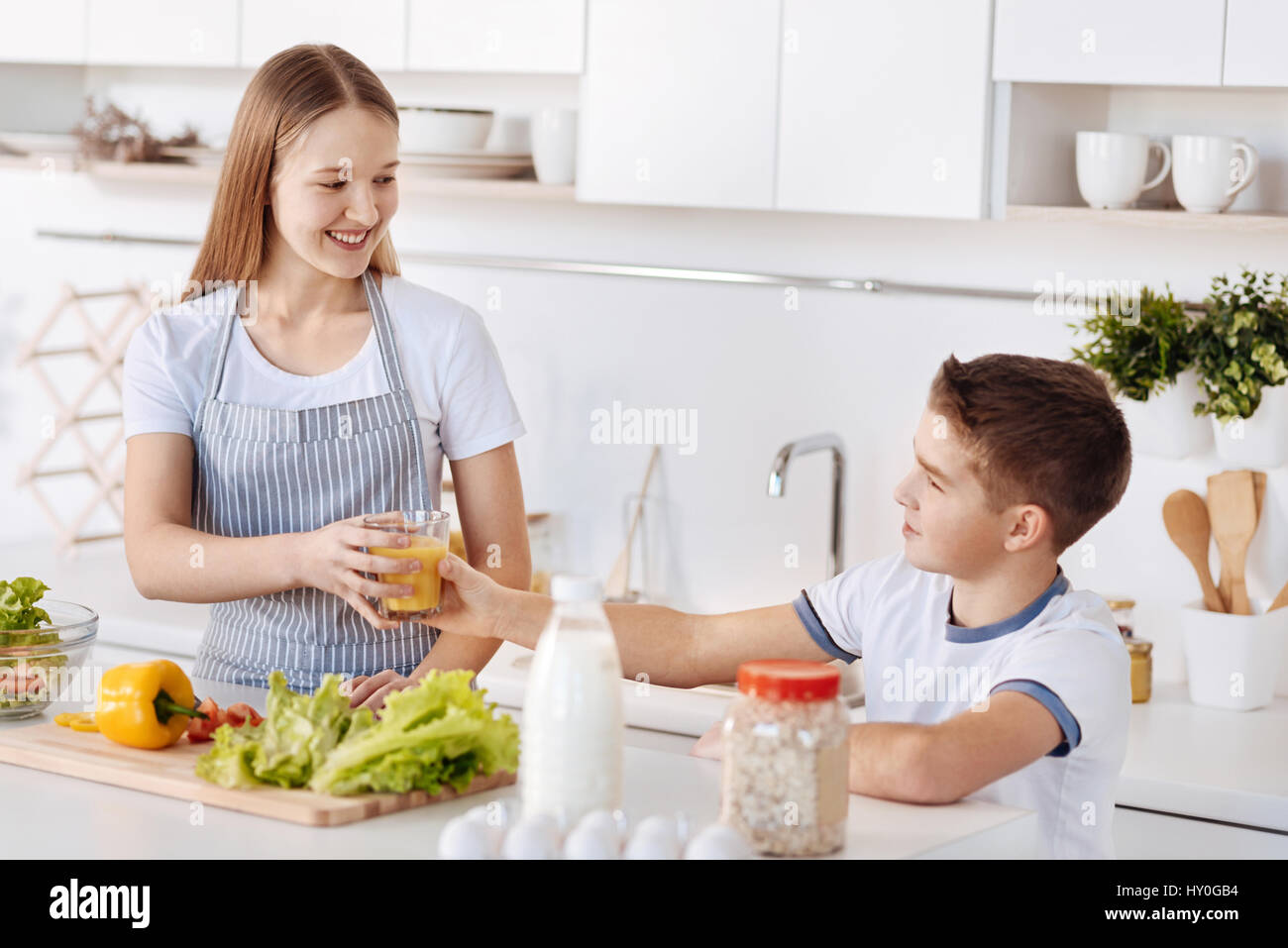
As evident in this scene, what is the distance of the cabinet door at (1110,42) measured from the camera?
216 cm

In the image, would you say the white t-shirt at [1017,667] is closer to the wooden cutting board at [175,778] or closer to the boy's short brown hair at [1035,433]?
the boy's short brown hair at [1035,433]

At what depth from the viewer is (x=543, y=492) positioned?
3.01 meters

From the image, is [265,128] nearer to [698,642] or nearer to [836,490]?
[698,642]

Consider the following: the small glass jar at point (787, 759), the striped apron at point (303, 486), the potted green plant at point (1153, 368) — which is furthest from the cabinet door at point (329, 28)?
the small glass jar at point (787, 759)

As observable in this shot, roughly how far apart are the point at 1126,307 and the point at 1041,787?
121 cm

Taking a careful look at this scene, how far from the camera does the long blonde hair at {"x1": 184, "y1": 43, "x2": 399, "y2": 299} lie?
5.66 feet

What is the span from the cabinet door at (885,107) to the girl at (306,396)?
811 mm

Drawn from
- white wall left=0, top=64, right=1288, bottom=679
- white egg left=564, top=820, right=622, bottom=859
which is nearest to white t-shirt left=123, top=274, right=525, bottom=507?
white egg left=564, top=820, right=622, bottom=859

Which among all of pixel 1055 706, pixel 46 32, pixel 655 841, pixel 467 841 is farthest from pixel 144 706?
pixel 46 32

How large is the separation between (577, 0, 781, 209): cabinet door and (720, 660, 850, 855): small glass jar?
150cm

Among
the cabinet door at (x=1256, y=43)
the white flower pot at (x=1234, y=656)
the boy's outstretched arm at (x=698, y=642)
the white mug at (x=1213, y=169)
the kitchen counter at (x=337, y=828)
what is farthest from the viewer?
the white flower pot at (x=1234, y=656)

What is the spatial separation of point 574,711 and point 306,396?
2.55 ft

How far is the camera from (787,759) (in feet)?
3.60
